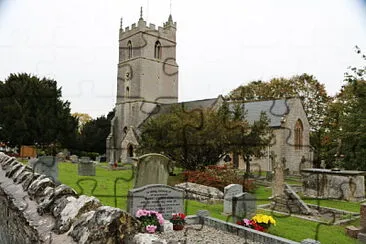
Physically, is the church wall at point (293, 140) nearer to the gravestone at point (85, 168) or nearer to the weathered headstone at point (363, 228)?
the gravestone at point (85, 168)

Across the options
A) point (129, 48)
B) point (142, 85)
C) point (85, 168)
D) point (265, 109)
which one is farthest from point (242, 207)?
point (129, 48)

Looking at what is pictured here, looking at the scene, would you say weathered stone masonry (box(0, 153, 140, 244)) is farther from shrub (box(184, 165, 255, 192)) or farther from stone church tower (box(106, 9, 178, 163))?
stone church tower (box(106, 9, 178, 163))

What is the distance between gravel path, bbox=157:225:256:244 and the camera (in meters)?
6.29

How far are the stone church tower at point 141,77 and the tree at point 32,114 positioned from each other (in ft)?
23.4

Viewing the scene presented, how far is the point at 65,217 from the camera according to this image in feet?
7.77

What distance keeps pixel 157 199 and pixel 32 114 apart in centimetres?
2286

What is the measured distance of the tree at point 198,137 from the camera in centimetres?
1745

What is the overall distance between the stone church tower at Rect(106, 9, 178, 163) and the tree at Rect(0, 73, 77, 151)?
281 inches

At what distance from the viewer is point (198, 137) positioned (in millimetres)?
17625

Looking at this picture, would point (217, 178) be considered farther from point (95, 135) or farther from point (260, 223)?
point (95, 135)

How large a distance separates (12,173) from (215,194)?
9205 mm

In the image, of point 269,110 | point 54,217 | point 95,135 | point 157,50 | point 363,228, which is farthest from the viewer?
point 95,135

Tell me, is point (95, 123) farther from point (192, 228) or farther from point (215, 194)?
point (192, 228)

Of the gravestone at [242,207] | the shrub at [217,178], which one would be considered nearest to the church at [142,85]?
the shrub at [217,178]
